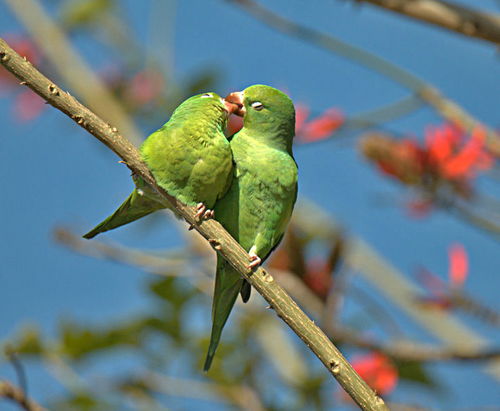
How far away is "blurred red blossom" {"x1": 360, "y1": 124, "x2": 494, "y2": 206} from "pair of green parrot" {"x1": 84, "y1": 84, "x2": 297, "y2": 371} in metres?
0.91

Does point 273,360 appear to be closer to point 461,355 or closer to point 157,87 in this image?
point 461,355

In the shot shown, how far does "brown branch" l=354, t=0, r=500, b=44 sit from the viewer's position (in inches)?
76.3

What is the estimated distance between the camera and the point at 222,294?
1.84m

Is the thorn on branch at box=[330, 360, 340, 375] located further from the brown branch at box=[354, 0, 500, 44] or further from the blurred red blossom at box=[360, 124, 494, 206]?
the blurred red blossom at box=[360, 124, 494, 206]

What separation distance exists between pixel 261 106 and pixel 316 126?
0.98 m

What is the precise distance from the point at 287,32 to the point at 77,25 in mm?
2038

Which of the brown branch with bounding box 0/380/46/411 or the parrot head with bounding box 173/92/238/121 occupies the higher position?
the parrot head with bounding box 173/92/238/121

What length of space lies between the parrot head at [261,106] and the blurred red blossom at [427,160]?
3.15ft

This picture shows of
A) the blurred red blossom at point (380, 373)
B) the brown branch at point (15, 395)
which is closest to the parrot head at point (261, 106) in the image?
the brown branch at point (15, 395)

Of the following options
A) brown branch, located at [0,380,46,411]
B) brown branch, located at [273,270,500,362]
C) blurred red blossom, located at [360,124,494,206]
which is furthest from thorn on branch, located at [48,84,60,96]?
blurred red blossom, located at [360,124,494,206]

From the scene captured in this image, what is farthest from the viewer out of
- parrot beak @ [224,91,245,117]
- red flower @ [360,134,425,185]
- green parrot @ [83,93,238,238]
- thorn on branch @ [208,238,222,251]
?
red flower @ [360,134,425,185]

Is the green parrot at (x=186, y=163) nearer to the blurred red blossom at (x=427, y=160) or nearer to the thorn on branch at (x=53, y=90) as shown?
the thorn on branch at (x=53, y=90)

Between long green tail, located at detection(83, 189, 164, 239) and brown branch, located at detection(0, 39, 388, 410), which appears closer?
brown branch, located at detection(0, 39, 388, 410)

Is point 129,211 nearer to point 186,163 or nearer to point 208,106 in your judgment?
point 186,163
